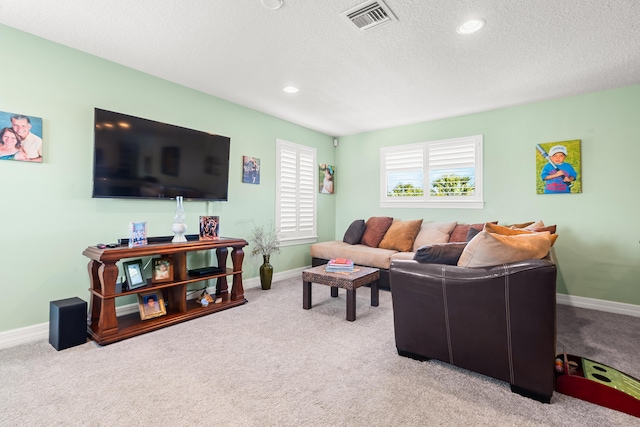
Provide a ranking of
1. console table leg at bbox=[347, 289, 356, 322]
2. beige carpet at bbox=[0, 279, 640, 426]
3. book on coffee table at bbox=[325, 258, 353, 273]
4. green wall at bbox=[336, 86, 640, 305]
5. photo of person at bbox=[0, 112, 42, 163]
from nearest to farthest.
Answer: beige carpet at bbox=[0, 279, 640, 426]
photo of person at bbox=[0, 112, 42, 163]
console table leg at bbox=[347, 289, 356, 322]
book on coffee table at bbox=[325, 258, 353, 273]
green wall at bbox=[336, 86, 640, 305]

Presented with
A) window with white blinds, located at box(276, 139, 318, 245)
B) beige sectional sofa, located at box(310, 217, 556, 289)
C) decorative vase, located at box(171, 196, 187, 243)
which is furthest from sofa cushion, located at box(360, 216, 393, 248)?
decorative vase, located at box(171, 196, 187, 243)

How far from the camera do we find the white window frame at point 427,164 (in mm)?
4387

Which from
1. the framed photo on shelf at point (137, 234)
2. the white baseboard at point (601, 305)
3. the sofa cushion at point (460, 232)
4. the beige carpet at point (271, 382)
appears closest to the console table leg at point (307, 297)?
the beige carpet at point (271, 382)

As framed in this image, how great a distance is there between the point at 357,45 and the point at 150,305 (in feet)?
9.86

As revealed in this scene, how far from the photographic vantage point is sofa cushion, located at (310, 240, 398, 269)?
4203mm

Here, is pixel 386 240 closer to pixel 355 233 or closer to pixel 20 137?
pixel 355 233

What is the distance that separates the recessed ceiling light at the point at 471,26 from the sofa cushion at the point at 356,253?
105 inches

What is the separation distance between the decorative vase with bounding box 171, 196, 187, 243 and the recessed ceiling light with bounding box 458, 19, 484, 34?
3009 millimetres

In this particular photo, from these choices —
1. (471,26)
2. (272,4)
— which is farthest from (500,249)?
(272,4)

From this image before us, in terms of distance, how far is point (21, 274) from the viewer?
8.20ft

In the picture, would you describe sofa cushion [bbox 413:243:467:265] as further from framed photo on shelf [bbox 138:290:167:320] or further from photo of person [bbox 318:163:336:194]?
photo of person [bbox 318:163:336:194]

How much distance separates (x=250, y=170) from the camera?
168 inches

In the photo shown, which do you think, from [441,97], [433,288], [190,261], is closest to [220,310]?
[190,261]

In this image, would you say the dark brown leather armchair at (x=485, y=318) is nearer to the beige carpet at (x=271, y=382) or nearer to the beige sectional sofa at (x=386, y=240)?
the beige carpet at (x=271, y=382)
